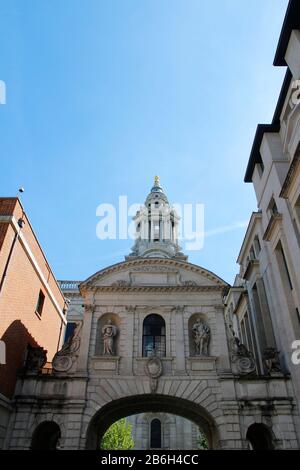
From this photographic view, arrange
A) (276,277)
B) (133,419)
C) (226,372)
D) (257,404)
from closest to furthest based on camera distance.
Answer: (257,404)
(226,372)
(276,277)
(133,419)

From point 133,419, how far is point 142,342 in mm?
26455

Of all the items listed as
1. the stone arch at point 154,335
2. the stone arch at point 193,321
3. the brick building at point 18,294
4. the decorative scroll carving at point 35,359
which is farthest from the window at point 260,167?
the decorative scroll carving at point 35,359

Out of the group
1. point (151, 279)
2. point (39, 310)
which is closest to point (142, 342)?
point (151, 279)

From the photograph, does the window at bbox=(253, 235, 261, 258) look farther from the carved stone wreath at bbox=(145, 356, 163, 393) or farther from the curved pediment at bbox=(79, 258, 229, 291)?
the carved stone wreath at bbox=(145, 356, 163, 393)

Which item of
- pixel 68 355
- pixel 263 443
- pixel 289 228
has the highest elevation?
pixel 289 228

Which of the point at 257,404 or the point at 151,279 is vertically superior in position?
the point at 151,279

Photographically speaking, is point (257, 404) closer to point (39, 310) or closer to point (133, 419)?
point (39, 310)

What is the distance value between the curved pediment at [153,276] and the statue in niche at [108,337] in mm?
2619

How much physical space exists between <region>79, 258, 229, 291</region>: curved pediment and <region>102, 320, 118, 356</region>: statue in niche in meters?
2.62

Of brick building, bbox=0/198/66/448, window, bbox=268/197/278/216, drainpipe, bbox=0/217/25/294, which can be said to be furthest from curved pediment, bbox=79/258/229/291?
drainpipe, bbox=0/217/25/294

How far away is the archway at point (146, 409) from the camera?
20531 mm

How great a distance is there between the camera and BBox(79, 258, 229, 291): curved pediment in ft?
78.8

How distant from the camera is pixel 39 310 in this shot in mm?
23984

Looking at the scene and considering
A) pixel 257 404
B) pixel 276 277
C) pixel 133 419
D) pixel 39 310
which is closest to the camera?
pixel 257 404
